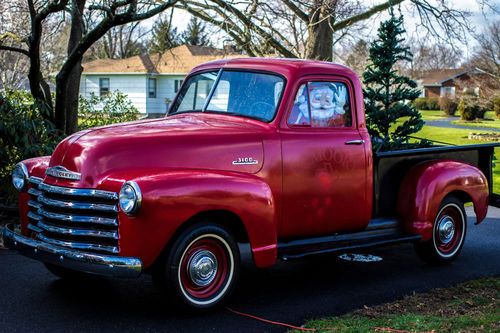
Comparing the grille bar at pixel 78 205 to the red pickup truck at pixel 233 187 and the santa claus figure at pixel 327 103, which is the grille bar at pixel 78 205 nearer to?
the red pickup truck at pixel 233 187

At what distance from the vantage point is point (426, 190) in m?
7.09

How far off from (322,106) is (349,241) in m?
1.38

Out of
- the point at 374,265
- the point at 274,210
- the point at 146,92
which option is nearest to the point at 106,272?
the point at 274,210

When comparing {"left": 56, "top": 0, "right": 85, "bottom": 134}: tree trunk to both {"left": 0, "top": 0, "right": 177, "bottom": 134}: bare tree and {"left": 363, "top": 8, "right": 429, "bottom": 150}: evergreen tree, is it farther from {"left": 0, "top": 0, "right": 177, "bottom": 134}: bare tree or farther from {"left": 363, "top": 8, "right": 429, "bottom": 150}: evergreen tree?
{"left": 363, "top": 8, "right": 429, "bottom": 150}: evergreen tree

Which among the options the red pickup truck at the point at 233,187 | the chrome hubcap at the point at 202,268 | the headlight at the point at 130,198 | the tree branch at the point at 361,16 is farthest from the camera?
the tree branch at the point at 361,16

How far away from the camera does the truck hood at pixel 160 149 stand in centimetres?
521

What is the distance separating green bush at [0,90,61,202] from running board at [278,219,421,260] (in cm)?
441

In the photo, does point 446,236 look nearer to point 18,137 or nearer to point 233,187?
point 233,187

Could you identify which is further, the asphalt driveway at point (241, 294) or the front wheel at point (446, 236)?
the front wheel at point (446, 236)

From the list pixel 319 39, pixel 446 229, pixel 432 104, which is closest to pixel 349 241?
pixel 446 229

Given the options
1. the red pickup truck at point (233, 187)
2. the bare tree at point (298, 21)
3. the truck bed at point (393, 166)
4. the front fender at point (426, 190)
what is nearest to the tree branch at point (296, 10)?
the bare tree at point (298, 21)

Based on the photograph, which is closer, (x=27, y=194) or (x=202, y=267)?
(x=202, y=267)

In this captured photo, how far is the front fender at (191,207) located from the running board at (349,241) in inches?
13.7

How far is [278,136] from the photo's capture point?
600cm
